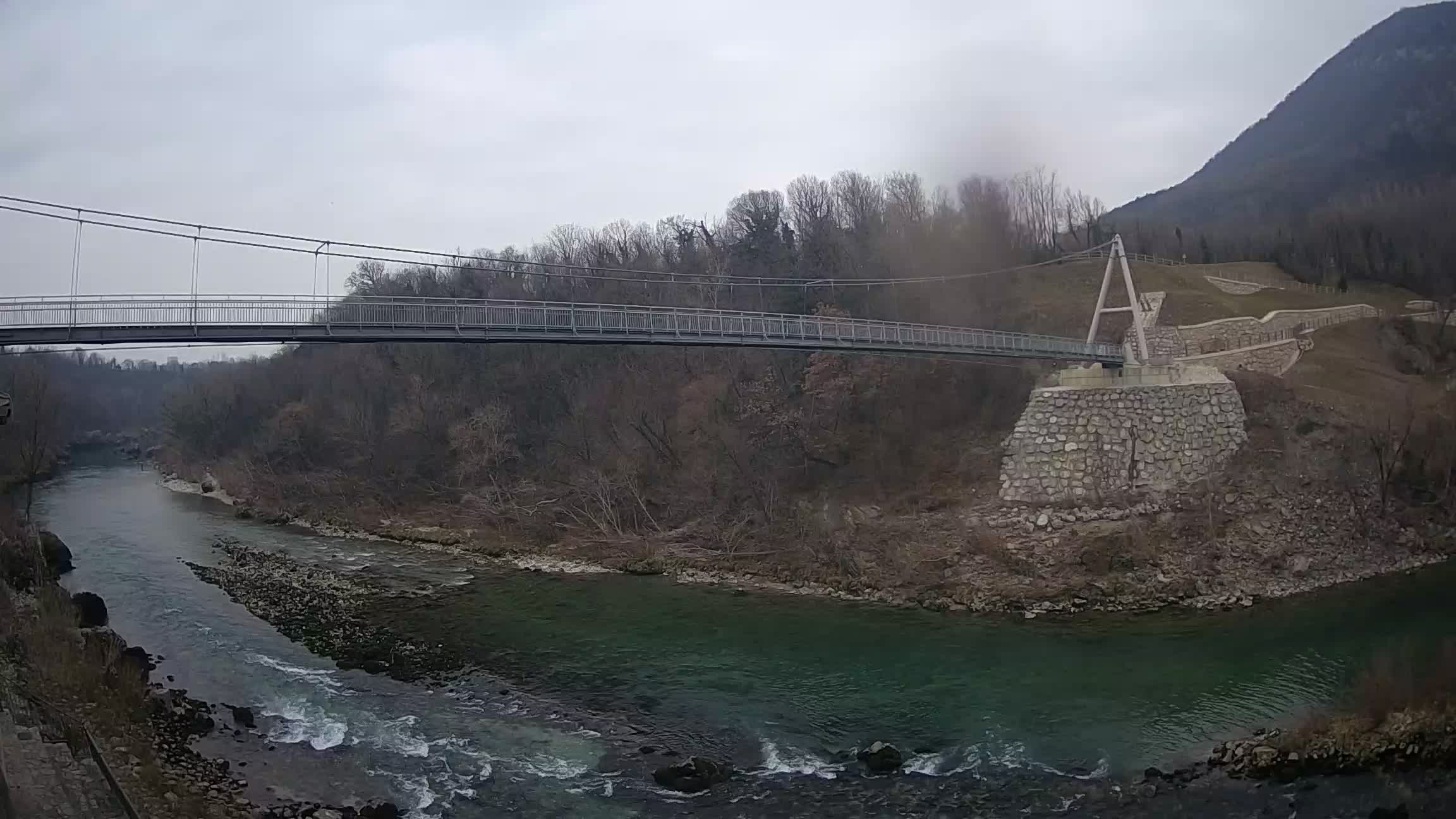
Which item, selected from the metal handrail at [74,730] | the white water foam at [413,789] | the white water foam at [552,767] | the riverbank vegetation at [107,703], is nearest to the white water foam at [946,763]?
the white water foam at [552,767]

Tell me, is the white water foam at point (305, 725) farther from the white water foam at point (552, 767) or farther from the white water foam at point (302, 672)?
the white water foam at point (552, 767)

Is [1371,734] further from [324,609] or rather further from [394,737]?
[324,609]

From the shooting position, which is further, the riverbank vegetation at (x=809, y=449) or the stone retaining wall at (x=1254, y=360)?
the stone retaining wall at (x=1254, y=360)

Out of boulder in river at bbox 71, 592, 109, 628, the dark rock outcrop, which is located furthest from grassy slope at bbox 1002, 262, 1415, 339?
boulder in river at bbox 71, 592, 109, 628

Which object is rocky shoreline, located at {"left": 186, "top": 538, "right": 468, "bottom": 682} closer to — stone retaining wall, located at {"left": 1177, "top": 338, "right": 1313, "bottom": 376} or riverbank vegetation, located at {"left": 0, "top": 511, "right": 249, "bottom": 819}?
riverbank vegetation, located at {"left": 0, "top": 511, "right": 249, "bottom": 819}

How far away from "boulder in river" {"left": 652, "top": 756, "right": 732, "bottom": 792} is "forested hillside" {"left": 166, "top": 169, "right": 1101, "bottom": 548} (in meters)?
14.3

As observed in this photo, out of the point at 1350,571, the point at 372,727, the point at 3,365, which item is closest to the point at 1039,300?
the point at 1350,571

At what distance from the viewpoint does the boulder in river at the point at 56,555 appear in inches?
979

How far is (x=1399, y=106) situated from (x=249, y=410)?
78.7 meters

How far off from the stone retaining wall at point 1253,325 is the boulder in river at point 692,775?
1035 inches

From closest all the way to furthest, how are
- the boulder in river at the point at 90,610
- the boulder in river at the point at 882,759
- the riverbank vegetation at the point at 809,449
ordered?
1. the boulder in river at the point at 882,759
2. the boulder in river at the point at 90,610
3. the riverbank vegetation at the point at 809,449

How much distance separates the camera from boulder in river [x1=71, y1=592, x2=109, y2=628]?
19.1 m

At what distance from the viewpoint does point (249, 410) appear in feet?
185

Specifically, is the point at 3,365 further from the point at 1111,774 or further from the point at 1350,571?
the point at 1350,571
